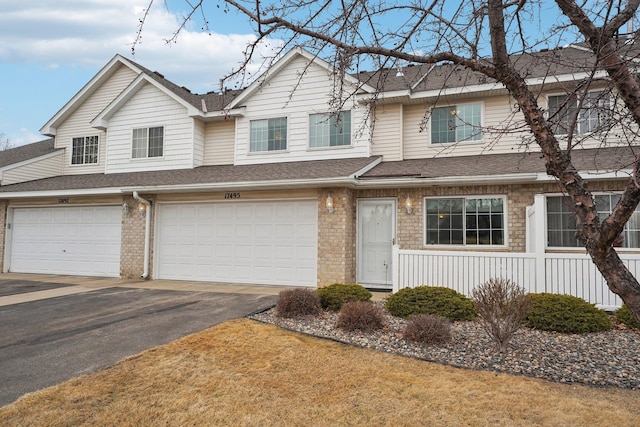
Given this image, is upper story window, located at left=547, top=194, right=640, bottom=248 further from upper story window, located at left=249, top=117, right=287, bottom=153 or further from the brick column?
upper story window, located at left=249, top=117, right=287, bottom=153

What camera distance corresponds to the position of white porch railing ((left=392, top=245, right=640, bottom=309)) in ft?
23.9

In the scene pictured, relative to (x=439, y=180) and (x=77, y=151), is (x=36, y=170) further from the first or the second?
(x=439, y=180)

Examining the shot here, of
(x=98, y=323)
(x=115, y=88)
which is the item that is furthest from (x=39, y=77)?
(x=98, y=323)

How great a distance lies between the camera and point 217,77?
363 cm

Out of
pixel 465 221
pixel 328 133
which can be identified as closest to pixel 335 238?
pixel 465 221

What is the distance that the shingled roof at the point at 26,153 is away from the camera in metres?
15.4

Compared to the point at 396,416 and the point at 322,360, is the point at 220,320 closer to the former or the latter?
the point at 322,360

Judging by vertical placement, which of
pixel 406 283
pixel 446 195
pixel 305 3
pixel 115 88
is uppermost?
pixel 115 88

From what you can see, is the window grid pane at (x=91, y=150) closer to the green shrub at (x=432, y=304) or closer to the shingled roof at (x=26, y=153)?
the shingled roof at (x=26, y=153)

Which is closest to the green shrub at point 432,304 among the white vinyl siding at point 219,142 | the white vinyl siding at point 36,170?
the white vinyl siding at point 219,142

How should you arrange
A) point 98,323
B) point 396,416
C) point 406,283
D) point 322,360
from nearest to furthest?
1. point 396,416
2. point 322,360
3. point 98,323
4. point 406,283

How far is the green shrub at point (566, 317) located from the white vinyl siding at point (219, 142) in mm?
10119

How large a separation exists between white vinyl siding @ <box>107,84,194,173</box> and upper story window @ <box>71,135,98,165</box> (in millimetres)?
1383

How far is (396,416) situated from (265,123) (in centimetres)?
1068
